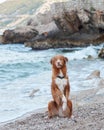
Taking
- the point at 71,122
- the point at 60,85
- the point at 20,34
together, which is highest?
the point at 60,85

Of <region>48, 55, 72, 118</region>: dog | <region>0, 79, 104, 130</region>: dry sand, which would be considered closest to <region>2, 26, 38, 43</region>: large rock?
<region>0, 79, 104, 130</region>: dry sand

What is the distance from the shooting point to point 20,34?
45.5 m

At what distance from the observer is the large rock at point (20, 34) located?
147 feet

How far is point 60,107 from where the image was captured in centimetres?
874

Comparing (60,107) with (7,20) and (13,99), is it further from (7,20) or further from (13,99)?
(7,20)

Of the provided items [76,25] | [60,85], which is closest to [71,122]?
[60,85]

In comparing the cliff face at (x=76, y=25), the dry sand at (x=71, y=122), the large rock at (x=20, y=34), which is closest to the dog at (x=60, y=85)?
the dry sand at (x=71, y=122)

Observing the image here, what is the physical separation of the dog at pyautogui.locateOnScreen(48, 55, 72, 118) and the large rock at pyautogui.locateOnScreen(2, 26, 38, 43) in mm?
35698

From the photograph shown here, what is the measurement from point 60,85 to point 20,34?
37.3m

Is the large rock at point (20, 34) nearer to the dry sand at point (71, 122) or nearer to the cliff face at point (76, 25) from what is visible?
the cliff face at point (76, 25)

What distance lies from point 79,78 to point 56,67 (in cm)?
914

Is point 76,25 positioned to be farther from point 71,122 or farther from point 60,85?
point 71,122

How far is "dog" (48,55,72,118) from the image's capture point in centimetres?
847

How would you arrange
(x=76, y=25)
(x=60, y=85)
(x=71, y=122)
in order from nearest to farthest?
(x=71, y=122)
(x=60, y=85)
(x=76, y=25)
